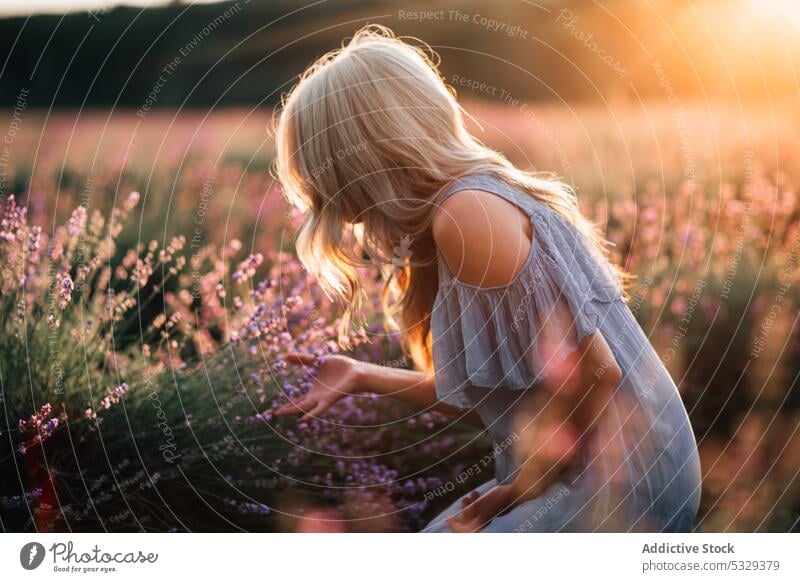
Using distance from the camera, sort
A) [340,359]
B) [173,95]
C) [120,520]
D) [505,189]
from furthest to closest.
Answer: [173,95], [120,520], [340,359], [505,189]

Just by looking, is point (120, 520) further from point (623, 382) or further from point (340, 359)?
point (623, 382)

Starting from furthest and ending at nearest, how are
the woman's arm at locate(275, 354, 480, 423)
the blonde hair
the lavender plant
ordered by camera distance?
the lavender plant, the woman's arm at locate(275, 354, 480, 423), the blonde hair

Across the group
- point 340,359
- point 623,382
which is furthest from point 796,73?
point 340,359

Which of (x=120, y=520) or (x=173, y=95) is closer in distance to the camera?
Result: (x=120, y=520)

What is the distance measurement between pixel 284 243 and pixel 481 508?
1352 millimetres

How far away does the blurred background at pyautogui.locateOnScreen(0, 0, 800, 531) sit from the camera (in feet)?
7.95

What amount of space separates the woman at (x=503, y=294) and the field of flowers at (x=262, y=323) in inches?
15.5

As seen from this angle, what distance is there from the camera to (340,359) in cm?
229

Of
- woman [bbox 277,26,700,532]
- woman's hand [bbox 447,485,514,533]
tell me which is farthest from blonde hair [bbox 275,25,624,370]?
woman's hand [bbox 447,485,514,533]

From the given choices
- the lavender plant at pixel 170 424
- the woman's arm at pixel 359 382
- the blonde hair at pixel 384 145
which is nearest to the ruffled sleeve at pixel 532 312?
the blonde hair at pixel 384 145

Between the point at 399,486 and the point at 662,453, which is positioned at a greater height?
the point at 662,453

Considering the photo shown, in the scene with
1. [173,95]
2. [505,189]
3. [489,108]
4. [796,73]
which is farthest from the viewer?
[489,108]

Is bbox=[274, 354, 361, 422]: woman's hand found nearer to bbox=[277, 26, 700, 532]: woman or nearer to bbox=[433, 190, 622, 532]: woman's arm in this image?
bbox=[277, 26, 700, 532]: woman
